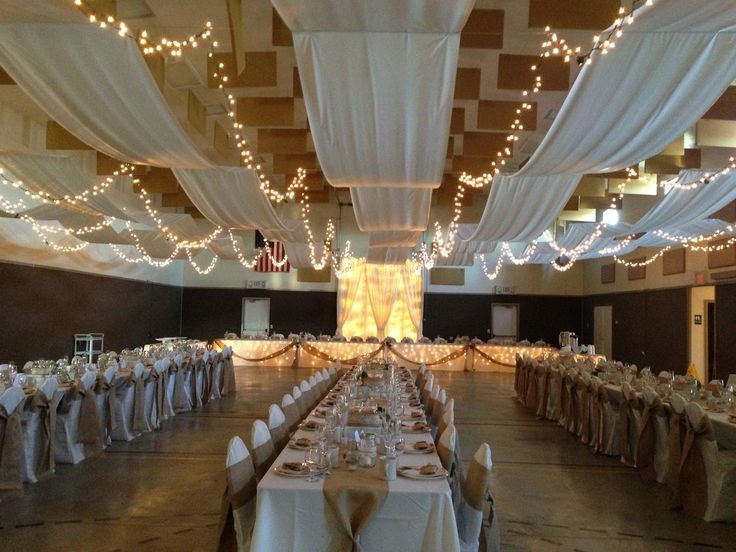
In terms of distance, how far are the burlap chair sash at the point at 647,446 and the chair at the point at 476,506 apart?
9.54ft

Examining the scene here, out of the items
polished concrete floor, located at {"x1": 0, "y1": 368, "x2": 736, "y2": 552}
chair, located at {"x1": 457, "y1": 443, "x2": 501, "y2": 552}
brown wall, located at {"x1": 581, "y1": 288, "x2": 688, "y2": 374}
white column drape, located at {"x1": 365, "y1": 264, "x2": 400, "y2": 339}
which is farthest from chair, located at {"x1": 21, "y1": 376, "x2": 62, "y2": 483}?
white column drape, located at {"x1": 365, "y1": 264, "x2": 400, "y2": 339}

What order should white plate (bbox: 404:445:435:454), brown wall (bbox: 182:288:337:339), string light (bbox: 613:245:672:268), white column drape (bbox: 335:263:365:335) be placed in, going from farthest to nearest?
brown wall (bbox: 182:288:337:339)
white column drape (bbox: 335:263:365:335)
string light (bbox: 613:245:672:268)
white plate (bbox: 404:445:435:454)

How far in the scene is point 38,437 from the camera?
5523 mm

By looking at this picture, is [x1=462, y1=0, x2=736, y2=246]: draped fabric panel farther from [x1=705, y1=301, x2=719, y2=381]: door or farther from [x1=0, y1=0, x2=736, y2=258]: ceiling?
[x1=705, y1=301, x2=719, y2=381]: door

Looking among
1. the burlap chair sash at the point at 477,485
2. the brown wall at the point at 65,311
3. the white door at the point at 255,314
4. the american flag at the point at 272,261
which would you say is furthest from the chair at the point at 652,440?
the white door at the point at 255,314

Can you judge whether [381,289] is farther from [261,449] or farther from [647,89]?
[647,89]

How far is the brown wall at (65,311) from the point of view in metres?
10.8

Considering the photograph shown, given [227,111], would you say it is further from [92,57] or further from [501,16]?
[92,57]

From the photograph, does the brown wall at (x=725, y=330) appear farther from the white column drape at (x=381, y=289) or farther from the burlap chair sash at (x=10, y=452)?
the burlap chair sash at (x=10, y=452)

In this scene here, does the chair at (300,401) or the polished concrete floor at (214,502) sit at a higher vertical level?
the chair at (300,401)

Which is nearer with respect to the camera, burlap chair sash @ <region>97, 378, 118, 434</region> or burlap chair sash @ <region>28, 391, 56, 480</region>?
burlap chair sash @ <region>28, 391, 56, 480</region>

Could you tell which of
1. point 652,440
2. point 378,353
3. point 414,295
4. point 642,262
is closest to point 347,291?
point 414,295

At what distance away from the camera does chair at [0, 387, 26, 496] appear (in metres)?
4.97

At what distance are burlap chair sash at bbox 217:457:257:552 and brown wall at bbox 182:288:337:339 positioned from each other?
52.4ft
